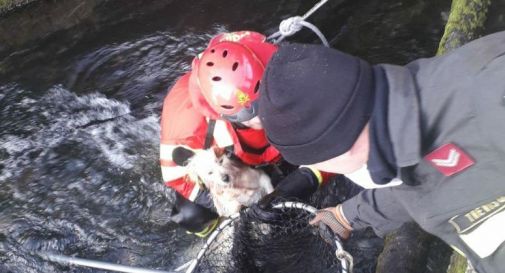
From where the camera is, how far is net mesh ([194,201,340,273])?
3.76 metres

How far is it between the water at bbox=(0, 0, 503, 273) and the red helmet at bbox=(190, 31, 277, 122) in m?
2.17

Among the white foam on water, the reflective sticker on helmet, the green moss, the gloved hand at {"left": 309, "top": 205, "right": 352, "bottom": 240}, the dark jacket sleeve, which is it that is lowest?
the white foam on water

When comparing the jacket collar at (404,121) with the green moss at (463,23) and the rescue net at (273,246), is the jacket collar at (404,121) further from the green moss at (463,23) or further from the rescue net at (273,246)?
the green moss at (463,23)

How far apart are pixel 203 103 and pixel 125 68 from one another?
14.6 feet

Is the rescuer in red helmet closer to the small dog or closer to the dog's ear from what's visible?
the dog's ear

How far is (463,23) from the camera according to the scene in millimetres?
5125

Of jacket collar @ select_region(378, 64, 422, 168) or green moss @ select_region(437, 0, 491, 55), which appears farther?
green moss @ select_region(437, 0, 491, 55)

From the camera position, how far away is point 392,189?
2572 millimetres

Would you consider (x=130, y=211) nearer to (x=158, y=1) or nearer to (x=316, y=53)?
(x=316, y=53)

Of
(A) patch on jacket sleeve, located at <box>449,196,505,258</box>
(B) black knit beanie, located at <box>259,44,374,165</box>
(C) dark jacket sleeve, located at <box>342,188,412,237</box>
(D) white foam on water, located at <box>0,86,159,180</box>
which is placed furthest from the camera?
(D) white foam on water, located at <box>0,86,159,180</box>

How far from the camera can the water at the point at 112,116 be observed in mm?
5840

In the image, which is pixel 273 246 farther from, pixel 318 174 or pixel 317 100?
pixel 317 100

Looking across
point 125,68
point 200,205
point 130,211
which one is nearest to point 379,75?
point 200,205

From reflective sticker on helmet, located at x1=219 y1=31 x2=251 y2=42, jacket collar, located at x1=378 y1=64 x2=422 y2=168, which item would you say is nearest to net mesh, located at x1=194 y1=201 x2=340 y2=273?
reflective sticker on helmet, located at x1=219 y1=31 x2=251 y2=42
